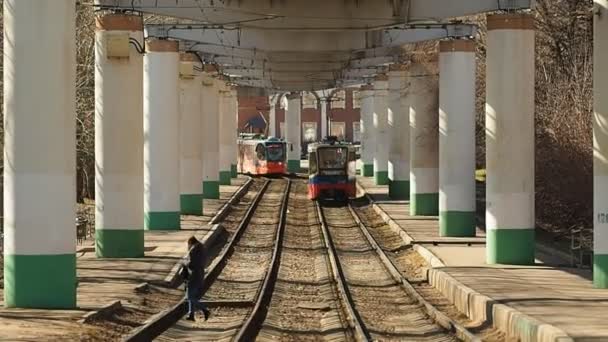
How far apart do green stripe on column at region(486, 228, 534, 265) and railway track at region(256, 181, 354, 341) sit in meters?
3.91

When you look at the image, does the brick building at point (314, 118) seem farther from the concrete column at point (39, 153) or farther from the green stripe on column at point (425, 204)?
the concrete column at point (39, 153)

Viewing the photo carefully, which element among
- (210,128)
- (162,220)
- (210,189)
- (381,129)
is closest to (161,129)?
(162,220)

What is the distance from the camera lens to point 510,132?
30234 mm

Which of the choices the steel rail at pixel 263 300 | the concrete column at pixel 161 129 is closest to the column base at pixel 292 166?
the steel rail at pixel 263 300

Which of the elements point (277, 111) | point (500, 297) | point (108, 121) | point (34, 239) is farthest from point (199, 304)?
point (277, 111)

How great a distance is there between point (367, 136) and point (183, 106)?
3822cm

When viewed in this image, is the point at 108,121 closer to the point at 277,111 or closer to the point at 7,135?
the point at 7,135

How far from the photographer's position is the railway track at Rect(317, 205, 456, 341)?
21.2m

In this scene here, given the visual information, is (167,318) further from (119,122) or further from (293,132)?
(293,132)

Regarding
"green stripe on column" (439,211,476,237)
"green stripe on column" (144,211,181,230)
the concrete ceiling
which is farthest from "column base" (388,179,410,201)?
"green stripe on column" (439,211,476,237)

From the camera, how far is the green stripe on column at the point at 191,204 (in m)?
50.5

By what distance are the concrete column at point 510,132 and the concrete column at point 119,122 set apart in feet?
26.7

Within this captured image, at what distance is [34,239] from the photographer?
20.8 meters

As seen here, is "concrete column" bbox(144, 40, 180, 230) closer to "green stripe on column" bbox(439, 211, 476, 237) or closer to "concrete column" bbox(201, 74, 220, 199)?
"green stripe on column" bbox(439, 211, 476, 237)
